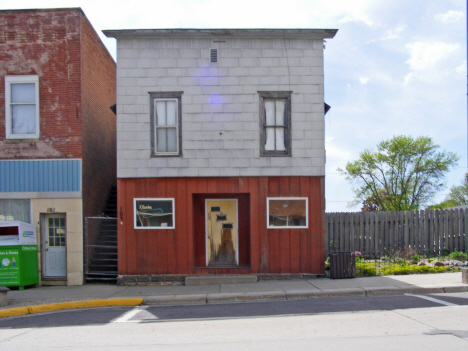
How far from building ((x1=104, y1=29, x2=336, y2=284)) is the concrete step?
306mm

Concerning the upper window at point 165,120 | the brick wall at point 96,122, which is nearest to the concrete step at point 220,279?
the upper window at point 165,120

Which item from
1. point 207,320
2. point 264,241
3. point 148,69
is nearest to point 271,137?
point 264,241

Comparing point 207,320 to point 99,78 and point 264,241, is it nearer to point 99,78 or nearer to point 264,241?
point 264,241

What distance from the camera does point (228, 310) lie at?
30.6ft

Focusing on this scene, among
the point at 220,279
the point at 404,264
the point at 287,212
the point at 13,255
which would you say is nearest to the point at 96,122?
the point at 13,255

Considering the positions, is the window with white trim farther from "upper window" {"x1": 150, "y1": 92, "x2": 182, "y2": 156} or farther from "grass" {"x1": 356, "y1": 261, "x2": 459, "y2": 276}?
"upper window" {"x1": 150, "y1": 92, "x2": 182, "y2": 156}

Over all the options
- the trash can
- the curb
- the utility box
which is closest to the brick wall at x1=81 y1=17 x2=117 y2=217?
the utility box

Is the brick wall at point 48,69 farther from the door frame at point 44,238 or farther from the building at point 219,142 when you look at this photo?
the door frame at point 44,238

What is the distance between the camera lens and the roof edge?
12.6 m

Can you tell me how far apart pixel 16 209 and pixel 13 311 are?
4.24 metres

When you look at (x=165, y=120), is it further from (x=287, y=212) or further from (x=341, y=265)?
(x=341, y=265)

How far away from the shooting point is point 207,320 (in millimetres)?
8391

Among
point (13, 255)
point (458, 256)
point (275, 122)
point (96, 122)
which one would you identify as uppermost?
point (96, 122)

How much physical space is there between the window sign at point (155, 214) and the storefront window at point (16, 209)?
3.24 meters
